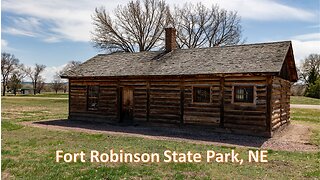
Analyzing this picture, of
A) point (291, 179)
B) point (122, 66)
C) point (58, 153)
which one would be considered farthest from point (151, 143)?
point (122, 66)

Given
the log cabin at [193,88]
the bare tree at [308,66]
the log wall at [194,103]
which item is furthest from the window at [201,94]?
the bare tree at [308,66]

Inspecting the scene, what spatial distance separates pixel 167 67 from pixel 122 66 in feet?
12.2

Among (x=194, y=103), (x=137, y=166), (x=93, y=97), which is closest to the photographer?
(x=137, y=166)

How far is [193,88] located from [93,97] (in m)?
7.39

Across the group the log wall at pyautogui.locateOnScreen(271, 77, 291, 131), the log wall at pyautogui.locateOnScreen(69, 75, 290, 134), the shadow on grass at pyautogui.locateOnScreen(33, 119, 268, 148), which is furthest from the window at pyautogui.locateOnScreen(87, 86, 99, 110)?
the log wall at pyautogui.locateOnScreen(271, 77, 291, 131)

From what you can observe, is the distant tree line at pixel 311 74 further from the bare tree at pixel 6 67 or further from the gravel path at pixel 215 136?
the bare tree at pixel 6 67

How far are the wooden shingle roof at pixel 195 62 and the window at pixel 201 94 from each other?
1025 millimetres

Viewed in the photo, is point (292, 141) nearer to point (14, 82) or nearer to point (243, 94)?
point (243, 94)

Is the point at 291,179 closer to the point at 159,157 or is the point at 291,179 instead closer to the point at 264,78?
the point at 159,157

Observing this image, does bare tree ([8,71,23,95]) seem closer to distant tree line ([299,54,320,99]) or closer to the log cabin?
the log cabin

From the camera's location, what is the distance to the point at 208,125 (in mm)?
16359

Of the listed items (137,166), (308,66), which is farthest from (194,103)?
(308,66)

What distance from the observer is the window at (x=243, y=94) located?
50.2ft

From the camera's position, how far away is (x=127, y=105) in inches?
769
